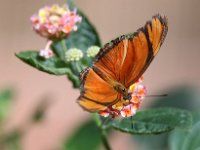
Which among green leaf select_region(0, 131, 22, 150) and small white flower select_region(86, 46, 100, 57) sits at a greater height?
small white flower select_region(86, 46, 100, 57)

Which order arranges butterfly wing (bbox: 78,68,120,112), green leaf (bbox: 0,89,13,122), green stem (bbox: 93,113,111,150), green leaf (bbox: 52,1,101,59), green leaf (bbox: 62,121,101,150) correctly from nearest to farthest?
butterfly wing (bbox: 78,68,120,112)
green stem (bbox: 93,113,111,150)
green leaf (bbox: 52,1,101,59)
green leaf (bbox: 62,121,101,150)
green leaf (bbox: 0,89,13,122)

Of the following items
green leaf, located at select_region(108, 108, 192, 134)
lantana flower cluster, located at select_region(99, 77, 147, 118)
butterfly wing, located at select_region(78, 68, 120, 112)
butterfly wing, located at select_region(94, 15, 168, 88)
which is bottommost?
green leaf, located at select_region(108, 108, 192, 134)

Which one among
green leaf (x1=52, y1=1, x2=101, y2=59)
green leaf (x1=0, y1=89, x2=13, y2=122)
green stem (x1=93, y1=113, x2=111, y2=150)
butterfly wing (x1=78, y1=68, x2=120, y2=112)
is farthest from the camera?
green leaf (x1=0, y1=89, x2=13, y2=122)

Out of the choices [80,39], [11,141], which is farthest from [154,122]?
[11,141]

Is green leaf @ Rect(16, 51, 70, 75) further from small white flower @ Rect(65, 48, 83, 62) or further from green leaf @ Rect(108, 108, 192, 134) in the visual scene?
green leaf @ Rect(108, 108, 192, 134)

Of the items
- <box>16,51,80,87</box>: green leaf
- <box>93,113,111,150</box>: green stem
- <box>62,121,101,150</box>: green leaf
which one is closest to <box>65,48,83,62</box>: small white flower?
<box>16,51,80,87</box>: green leaf

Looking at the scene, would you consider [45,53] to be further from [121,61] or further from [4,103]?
[4,103]
